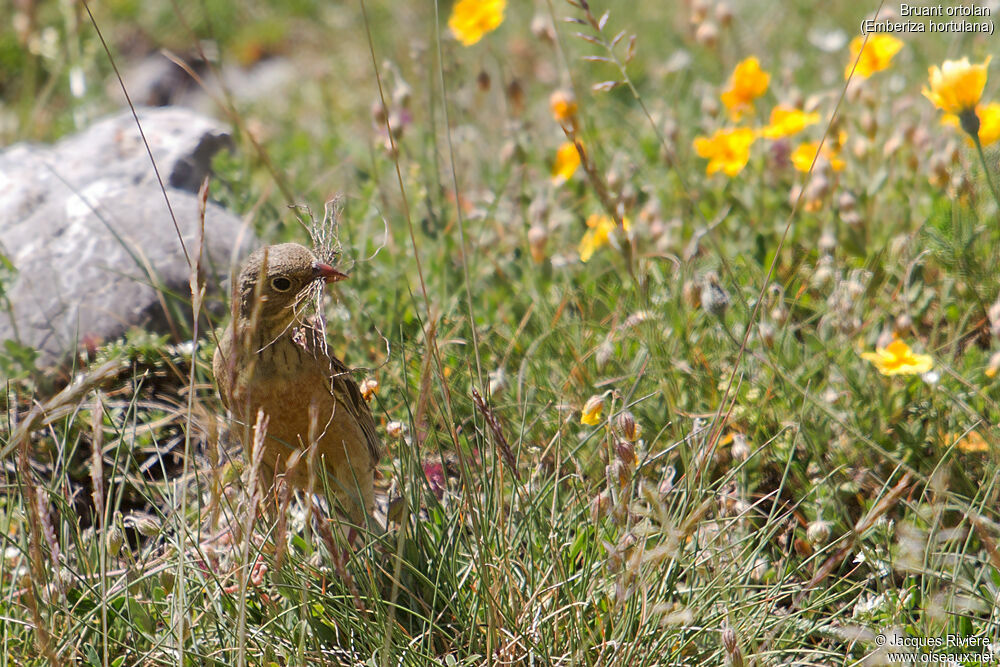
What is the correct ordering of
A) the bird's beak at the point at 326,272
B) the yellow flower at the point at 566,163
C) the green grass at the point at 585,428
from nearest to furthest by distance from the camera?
1. the green grass at the point at 585,428
2. the bird's beak at the point at 326,272
3. the yellow flower at the point at 566,163

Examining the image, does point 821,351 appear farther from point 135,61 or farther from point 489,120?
point 135,61

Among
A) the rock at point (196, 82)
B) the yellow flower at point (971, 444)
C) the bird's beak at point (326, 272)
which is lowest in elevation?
the yellow flower at point (971, 444)

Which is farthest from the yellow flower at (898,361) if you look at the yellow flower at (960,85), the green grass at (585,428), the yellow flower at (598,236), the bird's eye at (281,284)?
the bird's eye at (281,284)

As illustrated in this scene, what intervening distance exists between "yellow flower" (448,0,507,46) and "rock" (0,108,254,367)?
1.27 m

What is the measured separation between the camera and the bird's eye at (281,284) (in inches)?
102

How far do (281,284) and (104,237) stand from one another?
1.89 m

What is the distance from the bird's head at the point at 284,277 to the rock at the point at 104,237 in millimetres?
863

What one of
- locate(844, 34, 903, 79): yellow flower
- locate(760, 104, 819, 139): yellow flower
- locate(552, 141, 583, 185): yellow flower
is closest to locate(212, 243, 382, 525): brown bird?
locate(552, 141, 583, 185): yellow flower

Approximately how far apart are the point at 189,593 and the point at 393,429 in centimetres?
66

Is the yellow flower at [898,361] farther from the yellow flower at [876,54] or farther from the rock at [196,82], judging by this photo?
the rock at [196,82]

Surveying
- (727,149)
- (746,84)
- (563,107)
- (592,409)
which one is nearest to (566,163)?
(563,107)

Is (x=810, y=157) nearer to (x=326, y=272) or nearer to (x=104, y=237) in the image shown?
(x=326, y=272)

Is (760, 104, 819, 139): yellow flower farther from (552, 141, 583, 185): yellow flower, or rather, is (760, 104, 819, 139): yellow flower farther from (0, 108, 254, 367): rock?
(0, 108, 254, 367): rock

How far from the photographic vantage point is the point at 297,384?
2787 mm
